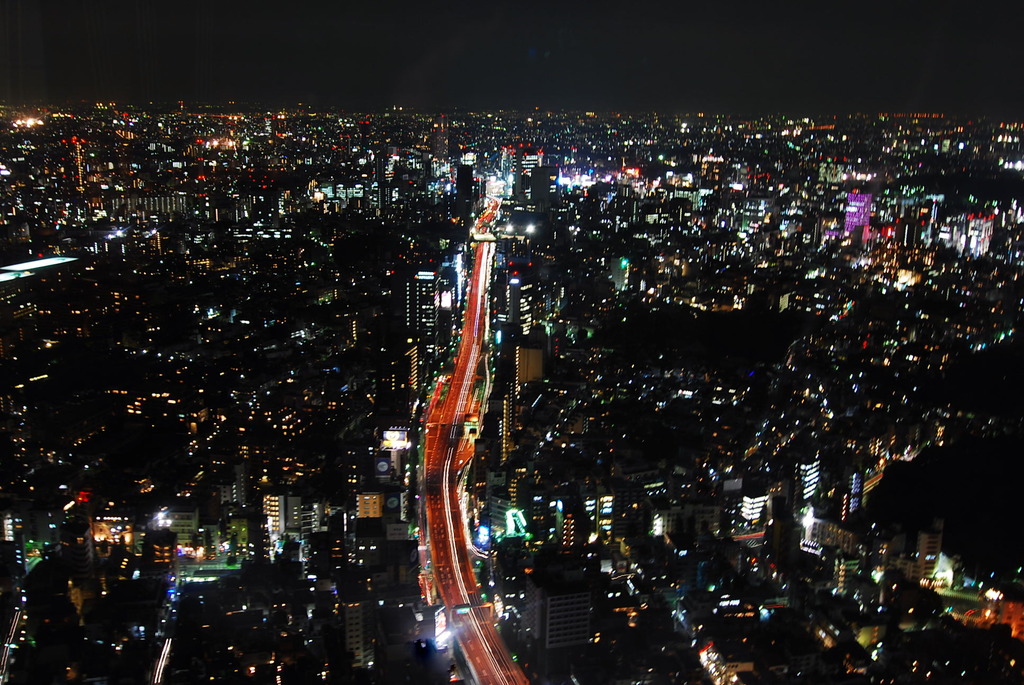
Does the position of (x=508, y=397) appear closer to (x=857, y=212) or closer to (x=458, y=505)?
(x=458, y=505)

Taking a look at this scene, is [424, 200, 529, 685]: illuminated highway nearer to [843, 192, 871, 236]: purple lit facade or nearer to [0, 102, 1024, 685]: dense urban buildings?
[0, 102, 1024, 685]: dense urban buildings

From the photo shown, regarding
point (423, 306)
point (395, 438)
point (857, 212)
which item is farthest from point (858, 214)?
point (395, 438)

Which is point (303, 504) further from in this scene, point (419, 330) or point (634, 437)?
point (419, 330)

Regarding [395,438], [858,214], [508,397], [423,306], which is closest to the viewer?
[395,438]

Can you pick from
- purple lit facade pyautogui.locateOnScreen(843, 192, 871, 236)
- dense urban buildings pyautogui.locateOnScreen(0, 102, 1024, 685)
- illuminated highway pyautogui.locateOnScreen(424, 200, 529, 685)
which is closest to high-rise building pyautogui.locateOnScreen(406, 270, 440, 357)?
dense urban buildings pyautogui.locateOnScreen(0, 102, 1024, 685)

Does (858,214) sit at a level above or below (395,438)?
above

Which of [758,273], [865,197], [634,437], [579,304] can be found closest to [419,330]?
[579,304]
